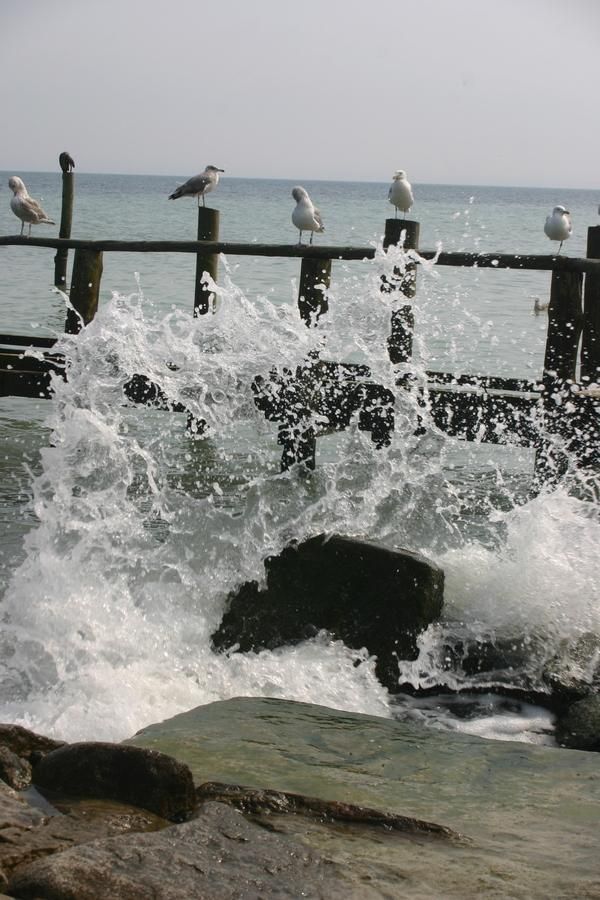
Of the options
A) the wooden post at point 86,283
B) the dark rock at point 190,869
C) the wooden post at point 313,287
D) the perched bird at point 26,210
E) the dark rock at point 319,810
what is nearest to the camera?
the dark rock at point 190,869

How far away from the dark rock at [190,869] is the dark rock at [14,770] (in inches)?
23.2

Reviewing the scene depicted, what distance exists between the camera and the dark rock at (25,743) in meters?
3.28

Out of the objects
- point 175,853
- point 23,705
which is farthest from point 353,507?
point 175,853

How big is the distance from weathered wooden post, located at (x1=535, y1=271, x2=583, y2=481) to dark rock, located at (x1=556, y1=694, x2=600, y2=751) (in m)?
2.99

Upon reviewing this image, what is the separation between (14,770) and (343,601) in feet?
7.13

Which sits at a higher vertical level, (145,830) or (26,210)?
(26,210)

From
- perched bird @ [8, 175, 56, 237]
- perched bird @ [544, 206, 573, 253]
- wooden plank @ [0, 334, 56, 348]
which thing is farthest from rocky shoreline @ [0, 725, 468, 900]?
perched bird @ [8, 175, 56, 237]

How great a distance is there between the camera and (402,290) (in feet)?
25.8

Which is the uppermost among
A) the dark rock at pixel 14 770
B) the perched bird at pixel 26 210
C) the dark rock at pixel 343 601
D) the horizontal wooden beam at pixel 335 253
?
the perched bird at pixel 26 210

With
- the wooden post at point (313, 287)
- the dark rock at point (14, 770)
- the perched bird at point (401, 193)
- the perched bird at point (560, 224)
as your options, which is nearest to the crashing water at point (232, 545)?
the wooden post at point (313, 287)

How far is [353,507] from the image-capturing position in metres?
7.05

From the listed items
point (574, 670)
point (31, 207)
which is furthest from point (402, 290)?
point (31, 207)

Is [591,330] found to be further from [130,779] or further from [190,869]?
[190,869]

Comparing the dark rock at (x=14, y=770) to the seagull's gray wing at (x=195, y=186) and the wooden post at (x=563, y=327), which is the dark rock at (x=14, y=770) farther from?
the seagull's gray wing at (x=195, y=186)
